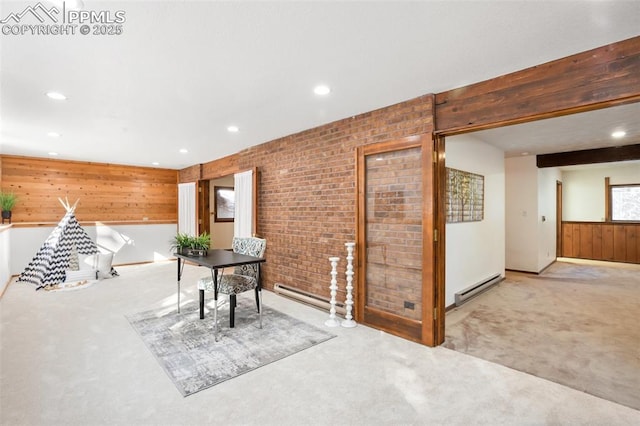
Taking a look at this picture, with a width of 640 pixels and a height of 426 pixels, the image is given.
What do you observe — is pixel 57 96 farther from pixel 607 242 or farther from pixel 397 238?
pixel 607 242

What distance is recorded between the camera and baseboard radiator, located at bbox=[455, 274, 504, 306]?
407 centimetres

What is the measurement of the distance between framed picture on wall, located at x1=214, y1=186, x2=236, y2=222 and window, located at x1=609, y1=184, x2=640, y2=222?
9757 millimetres

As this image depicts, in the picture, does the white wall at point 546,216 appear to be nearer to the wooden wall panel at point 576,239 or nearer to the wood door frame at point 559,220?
the wood door frame at point 559,220

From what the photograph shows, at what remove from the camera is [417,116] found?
301cm

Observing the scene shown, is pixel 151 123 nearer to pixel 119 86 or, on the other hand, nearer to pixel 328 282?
pixel 119 86

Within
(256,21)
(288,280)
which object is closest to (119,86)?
(256,21)

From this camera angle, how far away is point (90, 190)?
6852 mm

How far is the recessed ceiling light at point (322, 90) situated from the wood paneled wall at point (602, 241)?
8331mm

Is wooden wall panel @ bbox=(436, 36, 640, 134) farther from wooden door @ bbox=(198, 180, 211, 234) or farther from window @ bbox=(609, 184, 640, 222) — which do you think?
window @ bbox=(609, 184, 640, 222)

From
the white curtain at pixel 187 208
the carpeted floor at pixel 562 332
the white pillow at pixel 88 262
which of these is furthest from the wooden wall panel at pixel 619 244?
the white pillow at pixel 88 262

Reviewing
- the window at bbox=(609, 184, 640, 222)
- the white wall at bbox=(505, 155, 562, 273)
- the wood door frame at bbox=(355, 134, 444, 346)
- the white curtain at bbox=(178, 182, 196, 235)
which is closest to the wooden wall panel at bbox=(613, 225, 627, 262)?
the window at bbox=(609, 184, 640, 222)

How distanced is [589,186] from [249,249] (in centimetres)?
899

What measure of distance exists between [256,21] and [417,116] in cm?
179

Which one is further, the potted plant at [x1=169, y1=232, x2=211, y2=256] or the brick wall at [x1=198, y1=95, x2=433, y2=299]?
the potted plant at [x1=169, y1=232, x2=211, y2=256]
